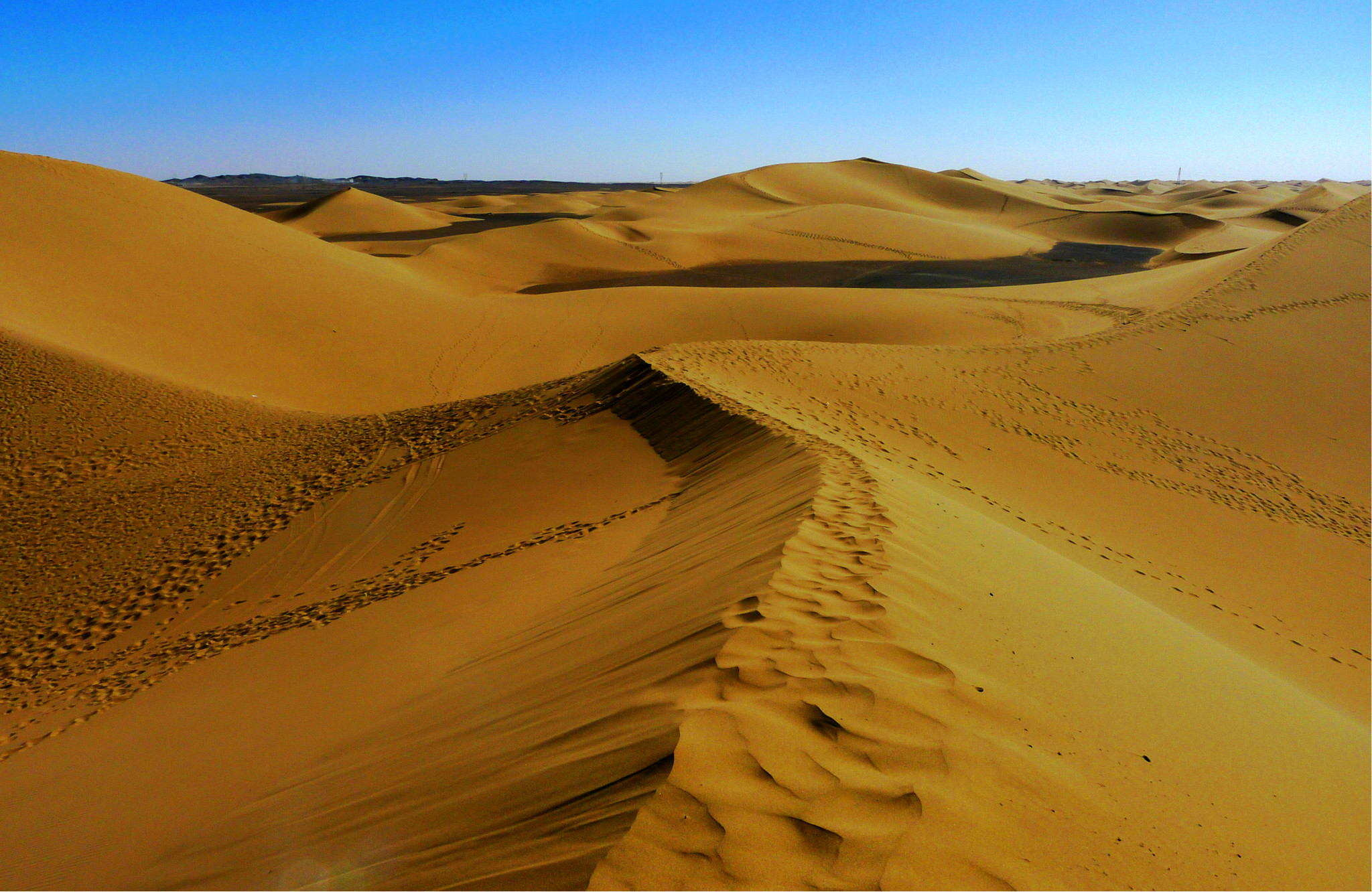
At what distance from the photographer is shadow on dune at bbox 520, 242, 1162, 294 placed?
3369 cm

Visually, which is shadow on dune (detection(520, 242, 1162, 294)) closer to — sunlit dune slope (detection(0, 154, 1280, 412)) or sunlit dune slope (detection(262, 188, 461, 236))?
sunlit dune slope (detection(0, 154, 1280, 412))

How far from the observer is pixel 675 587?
4879mm

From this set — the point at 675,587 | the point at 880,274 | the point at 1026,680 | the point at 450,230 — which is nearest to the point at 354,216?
the point at 450,230

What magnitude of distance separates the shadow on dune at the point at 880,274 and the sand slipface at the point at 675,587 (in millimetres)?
13118

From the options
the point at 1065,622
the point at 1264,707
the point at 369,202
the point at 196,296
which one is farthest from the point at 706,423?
the point at 369,202

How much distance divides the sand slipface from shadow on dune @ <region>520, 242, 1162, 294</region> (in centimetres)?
1312

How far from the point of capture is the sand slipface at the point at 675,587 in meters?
2.79

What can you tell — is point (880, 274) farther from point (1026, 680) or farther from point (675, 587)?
point (1026, 680)

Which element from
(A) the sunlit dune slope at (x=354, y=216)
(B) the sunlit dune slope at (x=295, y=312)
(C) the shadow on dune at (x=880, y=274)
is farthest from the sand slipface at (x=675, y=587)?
(A) the sunlit dune slope at (x=354, y=216)

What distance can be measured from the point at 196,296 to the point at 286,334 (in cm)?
227

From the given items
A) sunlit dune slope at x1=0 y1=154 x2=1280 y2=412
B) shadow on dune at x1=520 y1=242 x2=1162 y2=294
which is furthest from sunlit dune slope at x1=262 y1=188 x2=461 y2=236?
sunlit dune slope at x1=0 y1=154 x2=1280 y2=412

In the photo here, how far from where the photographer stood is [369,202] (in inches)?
2347

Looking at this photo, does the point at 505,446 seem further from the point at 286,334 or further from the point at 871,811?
the point at 286,334

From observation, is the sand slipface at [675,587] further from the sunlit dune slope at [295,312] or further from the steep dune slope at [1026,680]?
the sunlit dune slope at [295,312]
